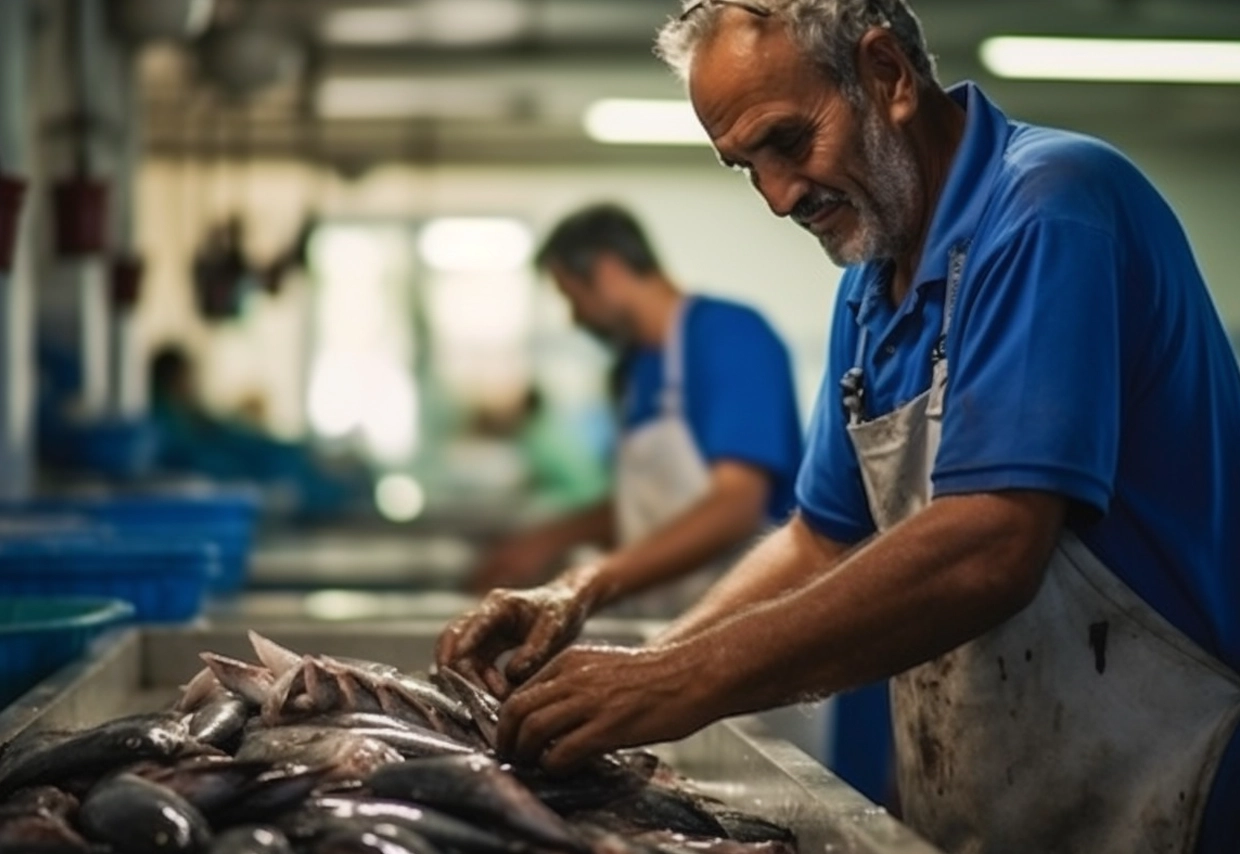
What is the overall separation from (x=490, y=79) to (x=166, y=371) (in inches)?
129

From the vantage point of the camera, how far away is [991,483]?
8.46 ft

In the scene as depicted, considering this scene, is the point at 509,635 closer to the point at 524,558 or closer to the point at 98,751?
the point at 98,751

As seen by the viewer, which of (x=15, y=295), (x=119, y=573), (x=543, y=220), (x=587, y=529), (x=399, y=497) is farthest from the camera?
(x=543, y=220)

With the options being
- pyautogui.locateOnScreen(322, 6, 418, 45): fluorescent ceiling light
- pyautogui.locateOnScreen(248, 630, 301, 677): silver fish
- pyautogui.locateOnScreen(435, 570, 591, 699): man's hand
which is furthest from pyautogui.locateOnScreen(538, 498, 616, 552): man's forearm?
pyautogui.locateOnScreen(322, 6, 418, 45): fluorescent ceiling light

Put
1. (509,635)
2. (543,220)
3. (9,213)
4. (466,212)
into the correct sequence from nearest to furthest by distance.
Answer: (509,635)
(9,213)
(466,212)
(543,220)

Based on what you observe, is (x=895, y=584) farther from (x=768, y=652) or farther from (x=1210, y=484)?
(x=1210, y=484)

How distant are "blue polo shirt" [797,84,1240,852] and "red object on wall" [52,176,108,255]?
17.3ft

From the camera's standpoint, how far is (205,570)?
467 centimetres

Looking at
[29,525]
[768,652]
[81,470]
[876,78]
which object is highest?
[876,78]

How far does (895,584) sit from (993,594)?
0.46ft

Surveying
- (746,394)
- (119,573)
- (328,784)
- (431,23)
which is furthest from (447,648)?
(431,23)

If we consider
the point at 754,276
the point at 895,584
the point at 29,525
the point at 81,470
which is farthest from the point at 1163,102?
the point at 895,584

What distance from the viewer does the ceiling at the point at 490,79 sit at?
1153cm

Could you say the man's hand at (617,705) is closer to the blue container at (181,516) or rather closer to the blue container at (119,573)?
the blue container at (119,573)
